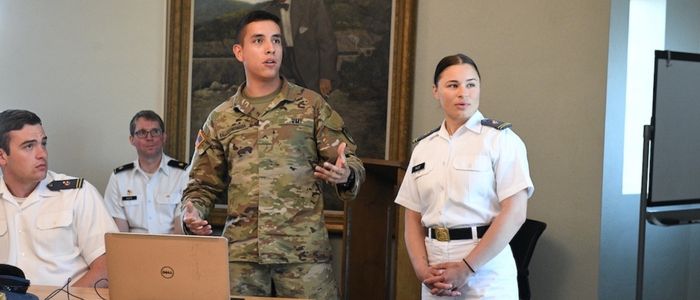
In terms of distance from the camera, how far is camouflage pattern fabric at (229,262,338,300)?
9.93 ft

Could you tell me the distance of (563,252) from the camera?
13.3 feet

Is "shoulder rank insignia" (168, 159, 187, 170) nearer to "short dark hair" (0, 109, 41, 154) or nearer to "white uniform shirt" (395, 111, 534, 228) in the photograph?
"short dark hair" (0, 109, 41, 154)

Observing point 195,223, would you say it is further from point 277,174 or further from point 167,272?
point 167,272

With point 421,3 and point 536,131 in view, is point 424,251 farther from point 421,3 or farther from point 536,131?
point 421,3

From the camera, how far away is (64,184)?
3.56 m

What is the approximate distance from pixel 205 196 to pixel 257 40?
63cm

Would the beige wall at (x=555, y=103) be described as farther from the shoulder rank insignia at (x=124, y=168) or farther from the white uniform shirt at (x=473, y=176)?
the shoulder rank insignia at (x=124, y=168)

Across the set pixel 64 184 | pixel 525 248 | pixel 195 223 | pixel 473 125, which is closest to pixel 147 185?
pixel 64 184

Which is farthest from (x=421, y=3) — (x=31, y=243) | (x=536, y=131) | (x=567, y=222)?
(x=31, y=243)

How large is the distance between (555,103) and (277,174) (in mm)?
1668

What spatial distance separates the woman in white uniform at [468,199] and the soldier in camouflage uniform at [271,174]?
1.03 feet

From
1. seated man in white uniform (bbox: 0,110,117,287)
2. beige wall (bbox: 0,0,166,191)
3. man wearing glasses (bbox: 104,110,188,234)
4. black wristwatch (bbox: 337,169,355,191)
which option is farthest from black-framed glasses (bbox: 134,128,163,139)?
black wristwatch (bbox: 337,169,355,191)

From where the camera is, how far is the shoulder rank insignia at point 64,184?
3539 millimetres

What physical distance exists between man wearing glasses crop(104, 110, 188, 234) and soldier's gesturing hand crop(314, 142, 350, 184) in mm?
2054
